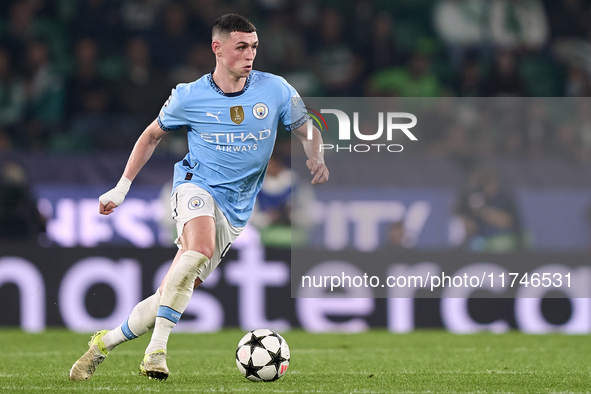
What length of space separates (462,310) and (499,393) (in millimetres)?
4953

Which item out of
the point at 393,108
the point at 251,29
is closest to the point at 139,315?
the point at 251,29

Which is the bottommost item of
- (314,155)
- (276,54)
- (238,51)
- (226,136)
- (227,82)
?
(314,155)

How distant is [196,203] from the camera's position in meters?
5.59

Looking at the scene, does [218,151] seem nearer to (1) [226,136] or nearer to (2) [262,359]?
(1) [226,136]

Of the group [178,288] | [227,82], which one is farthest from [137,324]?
[227,82]

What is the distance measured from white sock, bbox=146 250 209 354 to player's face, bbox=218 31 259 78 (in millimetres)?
1155

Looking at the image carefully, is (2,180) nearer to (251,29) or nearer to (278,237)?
(278,237)

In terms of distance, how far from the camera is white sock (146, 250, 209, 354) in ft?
17.7

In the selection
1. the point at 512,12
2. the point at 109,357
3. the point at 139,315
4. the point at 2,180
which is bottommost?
the point at 109,357

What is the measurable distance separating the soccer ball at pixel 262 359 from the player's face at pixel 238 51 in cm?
162

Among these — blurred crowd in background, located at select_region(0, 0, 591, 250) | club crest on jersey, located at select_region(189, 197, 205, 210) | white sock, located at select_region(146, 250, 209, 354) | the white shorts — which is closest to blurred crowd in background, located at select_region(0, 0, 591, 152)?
blurred crowd in background, located at select_region(0, 0, 591, 250)

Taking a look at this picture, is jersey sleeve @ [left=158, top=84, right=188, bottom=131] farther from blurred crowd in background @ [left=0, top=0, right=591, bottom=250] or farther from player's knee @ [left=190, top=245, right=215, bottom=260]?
blurred crowd in background @ [left=0, top=0, right=591, bottom=250]

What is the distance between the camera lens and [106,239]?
10.2 meters

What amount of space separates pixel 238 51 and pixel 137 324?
5.63 ft
